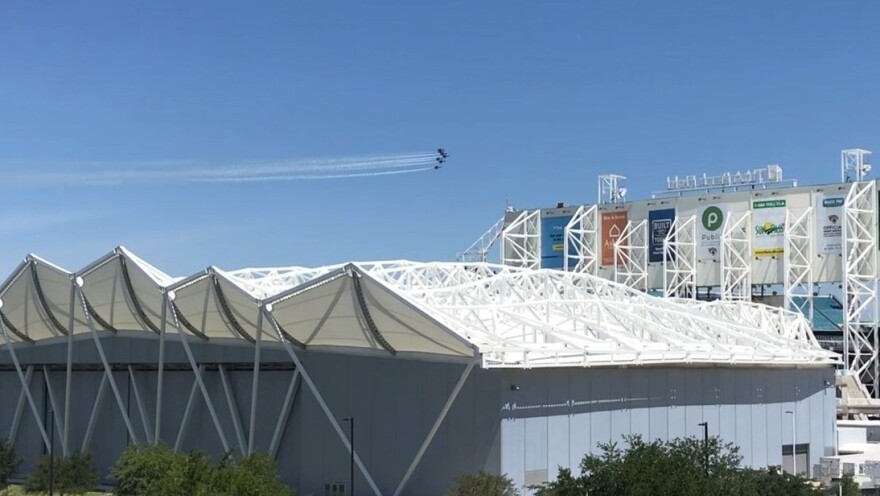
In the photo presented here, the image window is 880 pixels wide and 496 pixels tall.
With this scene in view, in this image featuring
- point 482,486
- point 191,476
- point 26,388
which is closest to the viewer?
point 191,476

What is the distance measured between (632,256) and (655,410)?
58709 mm

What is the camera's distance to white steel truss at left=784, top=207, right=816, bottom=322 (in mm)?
98438

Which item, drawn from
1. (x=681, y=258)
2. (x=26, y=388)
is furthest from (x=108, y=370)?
(x=681, y=258)

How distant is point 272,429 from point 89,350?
14.5 m

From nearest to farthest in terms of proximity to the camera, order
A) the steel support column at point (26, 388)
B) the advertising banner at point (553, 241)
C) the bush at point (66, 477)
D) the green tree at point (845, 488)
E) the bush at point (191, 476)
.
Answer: the bush at point (191, 476) → the green tree at point (845, 488) → the bush at point (66, 477) → the steel support column at point (26, 388) → the advertising banner at point (553, 241)

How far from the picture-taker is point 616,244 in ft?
368

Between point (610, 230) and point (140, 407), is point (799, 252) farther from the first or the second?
point (140, 407)

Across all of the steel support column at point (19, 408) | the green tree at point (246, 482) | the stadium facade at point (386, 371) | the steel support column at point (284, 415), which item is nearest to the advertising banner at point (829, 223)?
the stadium facade at point (386, 371)

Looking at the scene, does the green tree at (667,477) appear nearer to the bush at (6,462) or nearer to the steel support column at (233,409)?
the steel support column at (233,409)

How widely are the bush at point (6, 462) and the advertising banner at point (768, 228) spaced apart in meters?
63.1

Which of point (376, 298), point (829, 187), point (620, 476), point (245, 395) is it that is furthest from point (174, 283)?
point (829, 187)

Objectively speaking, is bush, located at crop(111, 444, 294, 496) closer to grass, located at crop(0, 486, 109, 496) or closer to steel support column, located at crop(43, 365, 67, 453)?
grass, located at crop(0, 486, 109, 496)

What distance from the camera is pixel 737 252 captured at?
10356 centimetres

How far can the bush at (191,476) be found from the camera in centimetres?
4203
